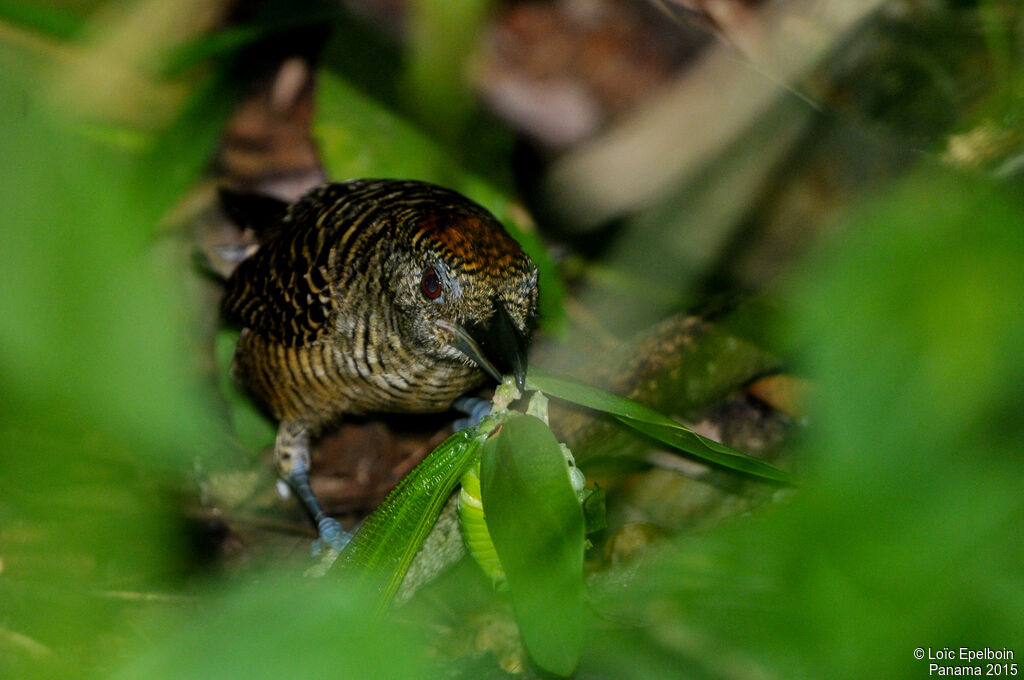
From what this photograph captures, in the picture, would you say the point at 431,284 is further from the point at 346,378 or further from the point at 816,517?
the point at 816,517

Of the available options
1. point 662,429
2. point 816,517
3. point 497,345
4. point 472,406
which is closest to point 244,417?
point 472,406

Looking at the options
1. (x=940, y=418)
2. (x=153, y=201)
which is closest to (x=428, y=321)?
(x=153, y=201)

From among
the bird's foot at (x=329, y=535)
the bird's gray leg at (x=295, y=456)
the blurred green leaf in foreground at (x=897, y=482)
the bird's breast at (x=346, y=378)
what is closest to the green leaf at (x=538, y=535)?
the blurred green leaf in foreground at (x=897, y=482)

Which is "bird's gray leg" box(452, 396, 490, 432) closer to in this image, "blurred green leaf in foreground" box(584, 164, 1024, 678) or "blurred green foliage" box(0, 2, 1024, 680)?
"blurred green foliage" box(0, 2, 1024, 680)

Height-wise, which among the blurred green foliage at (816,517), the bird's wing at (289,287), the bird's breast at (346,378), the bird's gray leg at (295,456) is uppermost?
the bird's wing at (289,287)

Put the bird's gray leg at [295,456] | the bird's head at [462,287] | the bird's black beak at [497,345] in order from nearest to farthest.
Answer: the bird's black beak at [497,345] → the bird's head at [462,287] → the bird's gray leg at [295,456]

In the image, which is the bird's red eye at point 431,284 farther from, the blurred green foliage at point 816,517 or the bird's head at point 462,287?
the blurred green foliage at point 816,517
